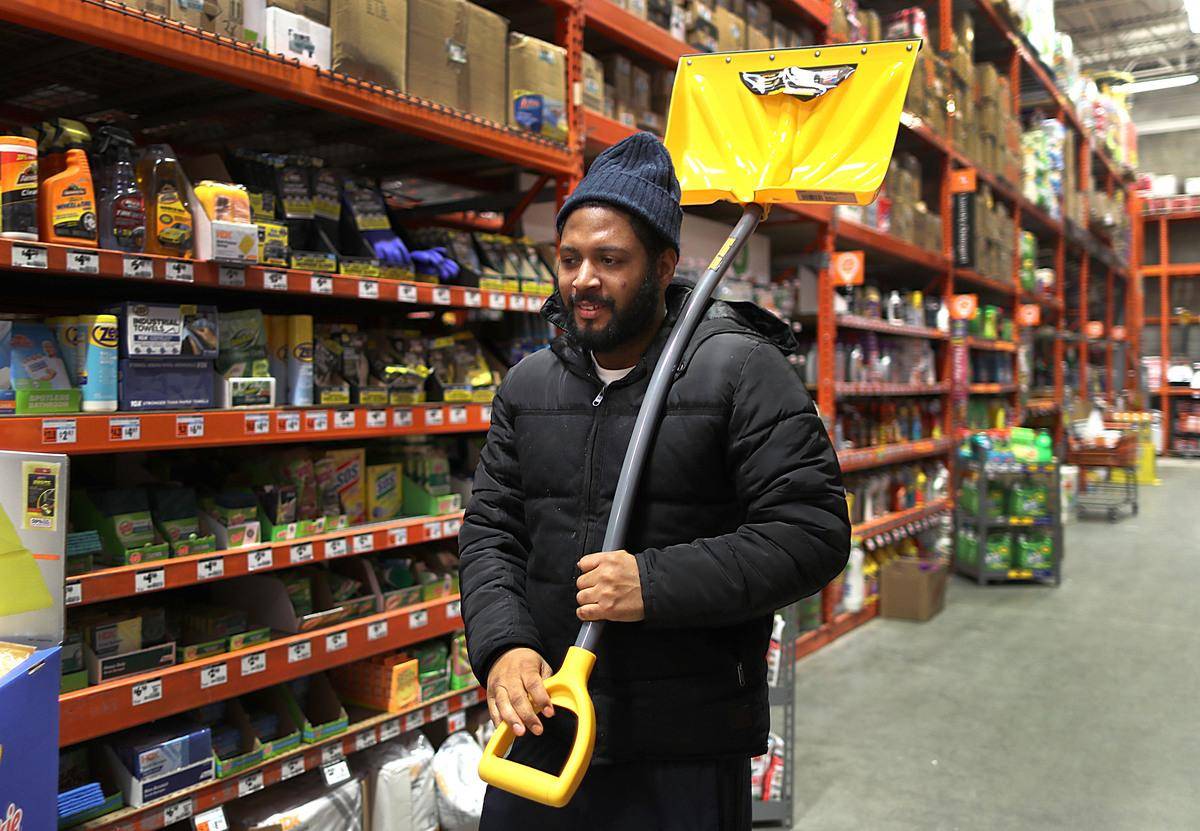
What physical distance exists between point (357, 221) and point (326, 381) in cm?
53

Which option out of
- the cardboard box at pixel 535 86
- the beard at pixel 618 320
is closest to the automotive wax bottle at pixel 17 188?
the beard at pixel 618 320

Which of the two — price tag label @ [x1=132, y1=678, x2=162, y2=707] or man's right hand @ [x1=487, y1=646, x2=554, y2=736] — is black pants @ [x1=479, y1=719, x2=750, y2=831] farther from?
price tag label @ [x1=132, y1=678, x2=162, y2=707]

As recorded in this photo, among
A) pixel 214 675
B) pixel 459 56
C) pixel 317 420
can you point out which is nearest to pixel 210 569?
pixel 214 675

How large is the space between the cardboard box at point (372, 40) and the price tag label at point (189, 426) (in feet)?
3.54

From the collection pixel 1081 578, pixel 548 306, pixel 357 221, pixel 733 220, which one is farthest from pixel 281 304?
pixel 1081 578

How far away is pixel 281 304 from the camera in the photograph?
10.8ft

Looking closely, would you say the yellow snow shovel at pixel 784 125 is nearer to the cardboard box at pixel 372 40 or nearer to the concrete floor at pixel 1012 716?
the cardboard box at pixel 372 40

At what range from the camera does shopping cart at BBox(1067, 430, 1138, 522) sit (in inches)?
397

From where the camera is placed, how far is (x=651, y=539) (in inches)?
58.1

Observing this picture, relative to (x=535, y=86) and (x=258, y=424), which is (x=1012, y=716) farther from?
(x=258, y=424)

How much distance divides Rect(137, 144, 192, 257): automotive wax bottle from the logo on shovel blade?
1.43 metres

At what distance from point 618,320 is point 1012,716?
3.67m

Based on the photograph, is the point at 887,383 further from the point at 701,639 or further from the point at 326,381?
the point at 701,639

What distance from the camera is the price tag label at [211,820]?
8.07 ft
